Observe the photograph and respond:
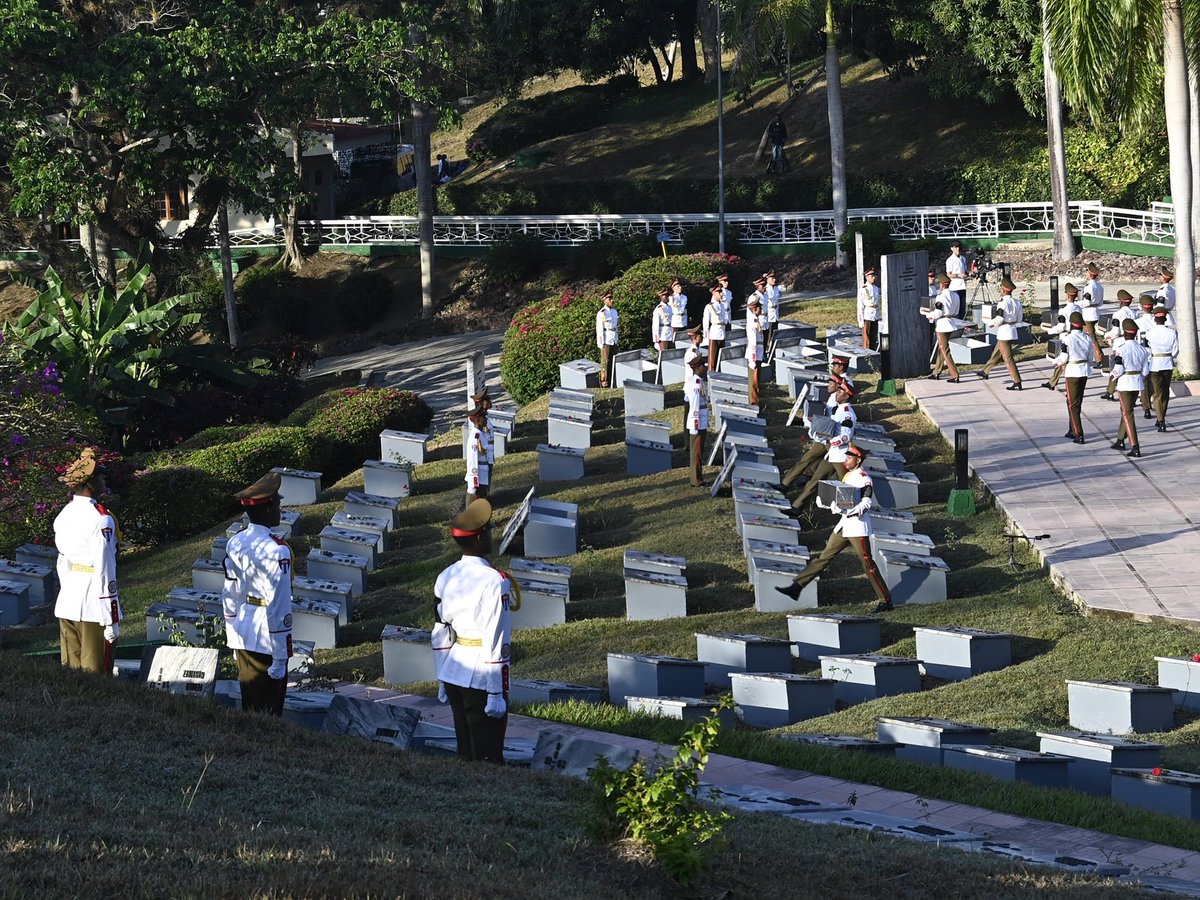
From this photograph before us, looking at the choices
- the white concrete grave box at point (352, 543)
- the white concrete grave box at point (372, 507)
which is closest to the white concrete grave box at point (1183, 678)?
the white concrete grave box at point (352, 543)

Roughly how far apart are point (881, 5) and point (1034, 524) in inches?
1190

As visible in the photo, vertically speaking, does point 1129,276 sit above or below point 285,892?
above

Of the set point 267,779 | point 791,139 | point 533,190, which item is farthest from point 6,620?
point 791,139

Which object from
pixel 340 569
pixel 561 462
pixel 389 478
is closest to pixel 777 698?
pixel 340 569

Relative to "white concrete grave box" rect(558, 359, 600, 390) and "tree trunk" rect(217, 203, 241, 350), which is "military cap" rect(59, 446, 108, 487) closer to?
"white concrete grave box" rect(558, 359, 600, 390)

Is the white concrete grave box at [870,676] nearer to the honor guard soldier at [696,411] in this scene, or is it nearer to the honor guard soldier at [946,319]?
the honor guard soldier at [696,411]

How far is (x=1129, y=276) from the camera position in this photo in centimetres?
3541

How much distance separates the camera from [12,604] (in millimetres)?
17172

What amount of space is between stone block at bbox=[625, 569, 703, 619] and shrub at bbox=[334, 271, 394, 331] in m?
31.0

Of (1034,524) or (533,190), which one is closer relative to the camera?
(1034,524)

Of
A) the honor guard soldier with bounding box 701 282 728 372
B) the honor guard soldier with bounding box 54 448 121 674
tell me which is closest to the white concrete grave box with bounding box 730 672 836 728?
the honor guard soldier with bounding box 54 448 121 674

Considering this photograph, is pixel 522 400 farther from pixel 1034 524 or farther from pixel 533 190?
pixel 533 190

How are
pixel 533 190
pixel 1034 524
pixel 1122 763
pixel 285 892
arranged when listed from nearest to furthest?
pixel 285 892
pixel 1122 763
pixel 1034 524
pixel 533 190

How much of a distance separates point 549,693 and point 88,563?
137 inches
